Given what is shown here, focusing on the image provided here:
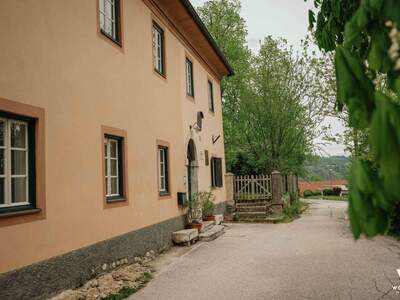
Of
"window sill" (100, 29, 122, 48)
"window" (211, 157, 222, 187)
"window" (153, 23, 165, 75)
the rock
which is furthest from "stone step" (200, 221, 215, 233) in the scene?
"window sill" (100, 29, 122, 48)

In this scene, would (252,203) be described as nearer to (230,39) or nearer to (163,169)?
(163,169)

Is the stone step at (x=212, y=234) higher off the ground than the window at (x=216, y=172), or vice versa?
the window at (x=216, y=172)

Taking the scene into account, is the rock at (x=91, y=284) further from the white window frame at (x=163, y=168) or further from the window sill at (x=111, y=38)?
the white window frame at (x=163, y=168)

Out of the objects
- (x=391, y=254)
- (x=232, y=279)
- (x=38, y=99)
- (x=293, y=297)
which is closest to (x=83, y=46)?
(x=38, y=99)

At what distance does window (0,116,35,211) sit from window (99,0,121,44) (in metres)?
3.37

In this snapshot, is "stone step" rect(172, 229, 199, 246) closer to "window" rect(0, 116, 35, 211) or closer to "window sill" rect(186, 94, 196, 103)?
"window sill" rect(186, 94, 196, 103)

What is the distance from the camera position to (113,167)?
8594mm

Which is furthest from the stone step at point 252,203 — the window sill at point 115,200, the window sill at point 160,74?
the window sill at point 115,200

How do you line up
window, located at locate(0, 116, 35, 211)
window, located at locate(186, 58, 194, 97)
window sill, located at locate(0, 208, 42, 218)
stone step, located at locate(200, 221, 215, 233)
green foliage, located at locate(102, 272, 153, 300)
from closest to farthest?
window sill, located at locate(0, 208, 42, 218)
window, located at locate(0, 116, 35, 211)
green foliage, located at locate(102, 272, 153, 300)
stone step, located at locate(200, 221, 215, 233)
window, located at locate(186, 58, 194, 97)

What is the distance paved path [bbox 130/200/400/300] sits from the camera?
20.8 feet

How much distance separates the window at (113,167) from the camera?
8.29 m

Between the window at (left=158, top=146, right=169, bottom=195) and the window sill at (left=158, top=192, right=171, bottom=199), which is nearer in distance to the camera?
the window sill at (left=158, top=192, right=171, bottom=199)

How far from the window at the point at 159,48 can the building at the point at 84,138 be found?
0.10ft

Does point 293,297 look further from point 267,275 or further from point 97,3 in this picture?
point 97,3
